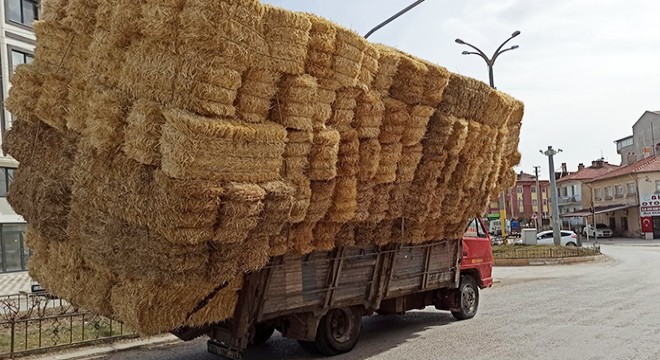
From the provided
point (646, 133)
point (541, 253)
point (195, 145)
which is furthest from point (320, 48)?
point (646, 133)

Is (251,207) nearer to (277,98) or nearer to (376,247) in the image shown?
(277,98)

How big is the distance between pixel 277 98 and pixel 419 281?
16.3ft

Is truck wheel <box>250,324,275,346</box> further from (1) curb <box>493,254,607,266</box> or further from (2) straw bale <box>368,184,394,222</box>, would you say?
(1) curb <box>493,254,607,266</box>

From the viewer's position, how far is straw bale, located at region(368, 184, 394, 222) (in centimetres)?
847

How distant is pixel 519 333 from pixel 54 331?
7.73m

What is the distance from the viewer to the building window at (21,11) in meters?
26.7

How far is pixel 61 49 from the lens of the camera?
7266mm

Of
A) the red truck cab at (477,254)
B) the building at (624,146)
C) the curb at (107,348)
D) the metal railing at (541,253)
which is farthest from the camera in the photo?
the building at (624,146)

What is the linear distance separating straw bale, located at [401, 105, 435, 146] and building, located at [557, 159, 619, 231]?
213 feet

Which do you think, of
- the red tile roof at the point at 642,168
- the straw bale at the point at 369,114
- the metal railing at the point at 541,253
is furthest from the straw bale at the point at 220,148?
the red tile roof at the point at 642,168

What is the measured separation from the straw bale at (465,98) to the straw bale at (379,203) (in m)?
1.75

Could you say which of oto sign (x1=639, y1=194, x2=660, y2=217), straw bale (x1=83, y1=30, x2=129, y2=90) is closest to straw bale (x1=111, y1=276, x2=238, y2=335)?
straw bale (x1=83, y1=30, x2=129, y2=90)

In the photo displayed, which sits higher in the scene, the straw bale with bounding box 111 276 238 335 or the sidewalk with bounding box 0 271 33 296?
the straw bale with bounding box 111 276 238 335

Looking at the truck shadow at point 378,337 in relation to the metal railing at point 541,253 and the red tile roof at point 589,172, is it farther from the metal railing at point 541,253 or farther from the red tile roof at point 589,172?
the red tile roof at point 589,172
